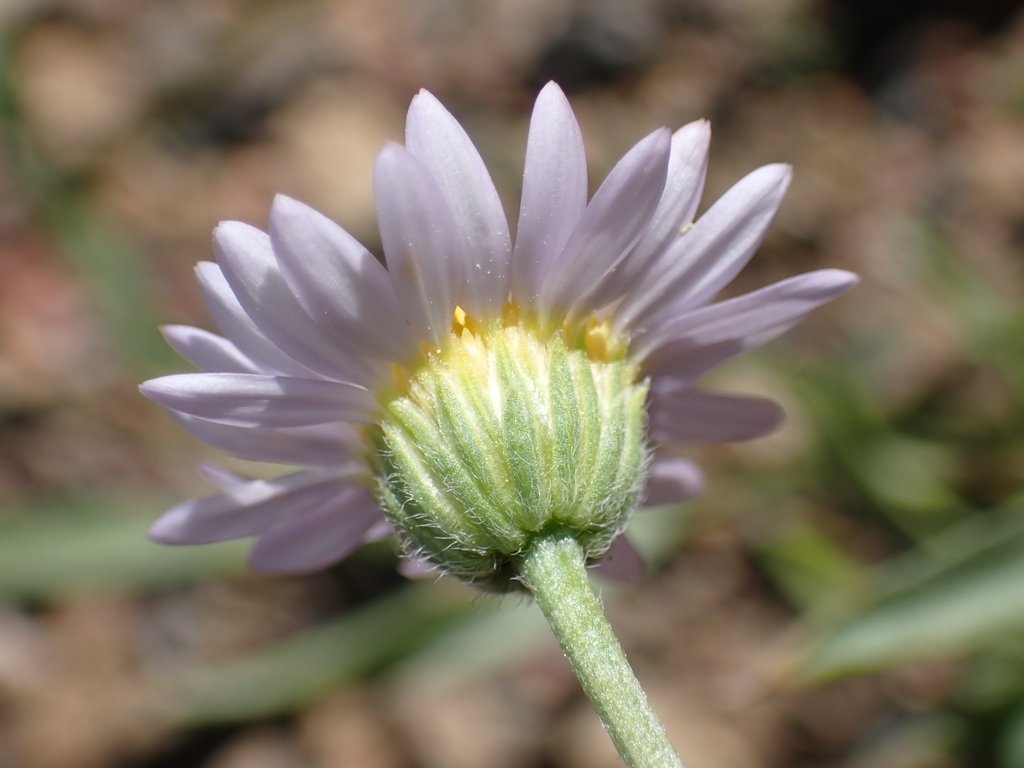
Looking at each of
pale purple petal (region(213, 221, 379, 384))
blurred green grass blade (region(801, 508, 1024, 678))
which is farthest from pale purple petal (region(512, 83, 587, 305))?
blurred green grass blade (region(801, 508, 1024, 678))

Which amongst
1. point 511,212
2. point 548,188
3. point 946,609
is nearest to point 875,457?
point 946,609

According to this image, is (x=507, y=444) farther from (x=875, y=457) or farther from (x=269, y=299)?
(x=875, y=457)

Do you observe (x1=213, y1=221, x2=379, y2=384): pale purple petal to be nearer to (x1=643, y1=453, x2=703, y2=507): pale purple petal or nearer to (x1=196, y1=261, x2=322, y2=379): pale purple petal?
(x1=196, y1=261, x2=322, y2=379): pale purple petal

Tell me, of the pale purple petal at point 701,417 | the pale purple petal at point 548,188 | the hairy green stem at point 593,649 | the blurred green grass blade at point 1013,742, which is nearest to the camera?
the hairy green stem at point 593,649

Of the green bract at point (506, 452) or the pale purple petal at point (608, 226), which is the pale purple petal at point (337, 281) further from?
the pale purple petal at point (608, 226)

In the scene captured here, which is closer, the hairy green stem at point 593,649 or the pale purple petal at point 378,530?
the hairy green stem at point 593,649

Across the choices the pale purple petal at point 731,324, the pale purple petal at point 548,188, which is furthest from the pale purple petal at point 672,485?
the pale purple petal at point 548,188
